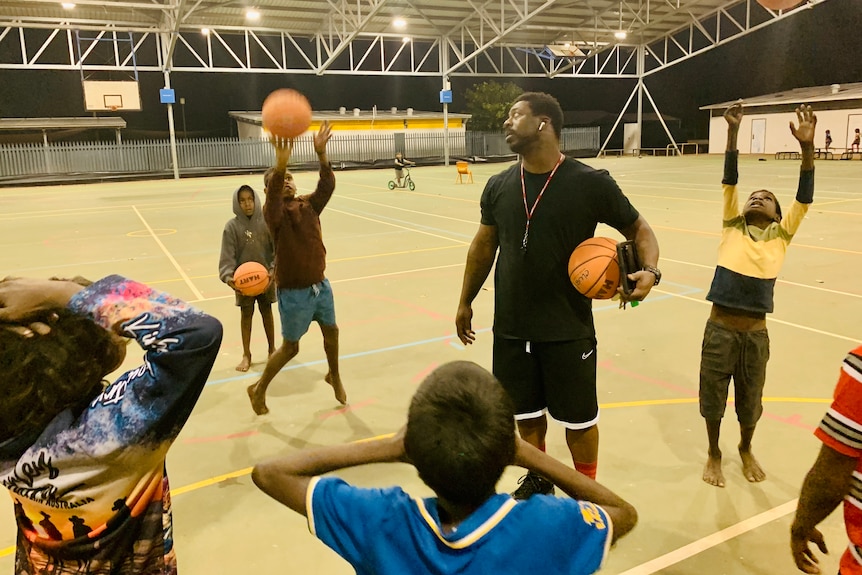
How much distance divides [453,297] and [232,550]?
5276 mm

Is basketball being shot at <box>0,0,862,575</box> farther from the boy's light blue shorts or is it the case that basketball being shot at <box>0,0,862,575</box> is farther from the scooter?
the scooter

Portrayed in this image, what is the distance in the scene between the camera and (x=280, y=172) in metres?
4.52

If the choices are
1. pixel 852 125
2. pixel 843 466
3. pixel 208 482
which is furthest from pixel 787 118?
pixel 843 466

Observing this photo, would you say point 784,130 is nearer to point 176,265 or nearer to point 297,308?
point 176,265

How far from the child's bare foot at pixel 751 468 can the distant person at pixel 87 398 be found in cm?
344

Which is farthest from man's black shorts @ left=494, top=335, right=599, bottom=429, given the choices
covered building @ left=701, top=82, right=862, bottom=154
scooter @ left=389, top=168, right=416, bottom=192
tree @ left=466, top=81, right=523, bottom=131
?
tree @ left=466, top=81, right=523, bottom=131

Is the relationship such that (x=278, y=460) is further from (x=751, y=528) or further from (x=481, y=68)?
(x=481, y=68)

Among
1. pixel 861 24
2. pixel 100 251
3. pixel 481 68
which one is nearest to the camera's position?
pixel 100 251

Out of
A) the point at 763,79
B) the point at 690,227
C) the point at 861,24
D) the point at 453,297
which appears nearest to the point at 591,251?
the point at 453,297

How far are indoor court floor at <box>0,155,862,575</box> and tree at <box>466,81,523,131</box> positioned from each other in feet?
83.7

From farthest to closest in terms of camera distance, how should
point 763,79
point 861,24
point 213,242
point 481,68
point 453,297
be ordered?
1. point 481,68
2. point 763,79
3. point 861,24
4. point 213,242
5. point 453,297

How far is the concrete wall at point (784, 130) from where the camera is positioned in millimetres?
33312

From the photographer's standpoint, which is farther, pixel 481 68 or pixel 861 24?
pixel 481 68

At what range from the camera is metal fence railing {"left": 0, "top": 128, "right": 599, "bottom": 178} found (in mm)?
29312
